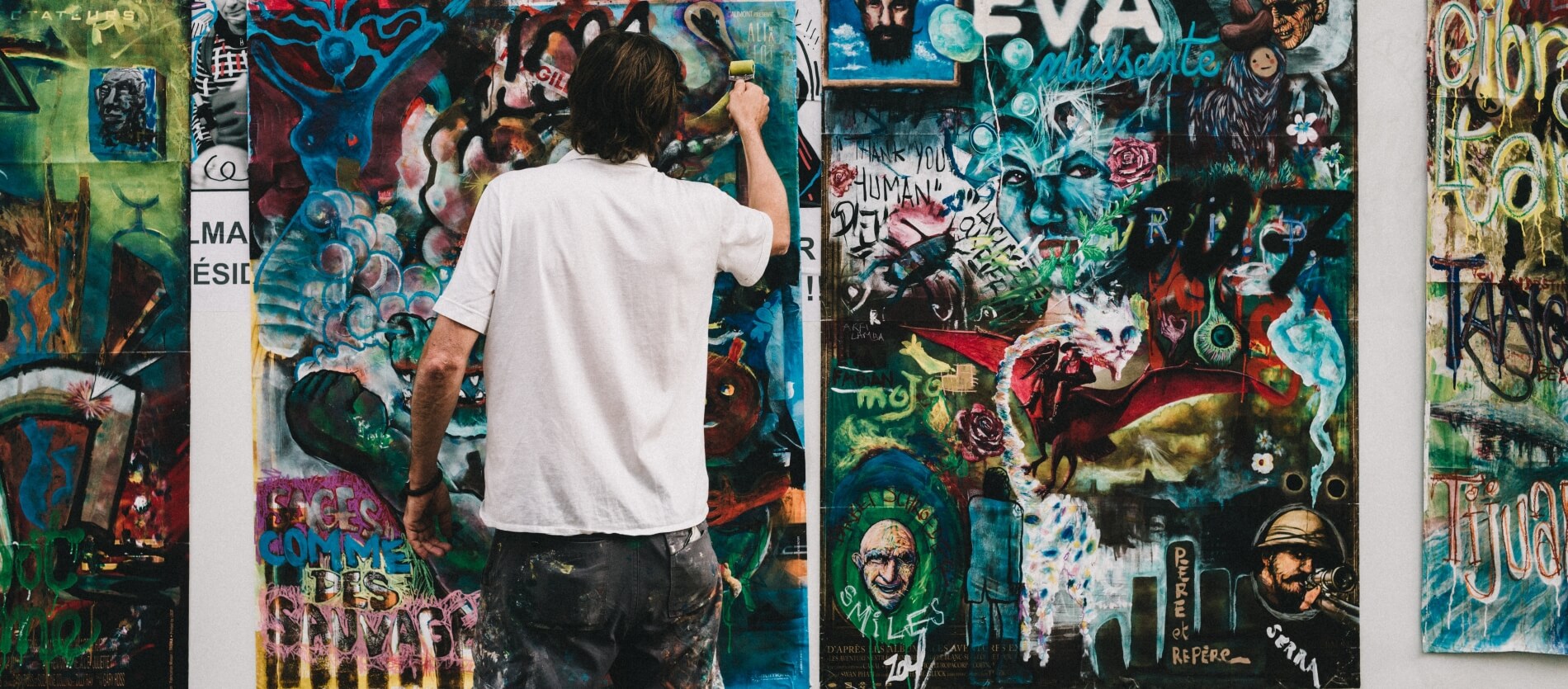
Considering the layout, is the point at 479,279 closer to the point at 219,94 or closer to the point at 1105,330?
the point at 219,94

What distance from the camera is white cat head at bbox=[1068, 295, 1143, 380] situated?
10.7 ft

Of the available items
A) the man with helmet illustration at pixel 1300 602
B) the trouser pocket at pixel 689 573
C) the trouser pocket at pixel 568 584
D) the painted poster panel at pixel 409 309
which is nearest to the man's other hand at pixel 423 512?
the trouser pocket at pixel 568 584

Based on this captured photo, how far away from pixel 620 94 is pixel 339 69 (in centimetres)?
147

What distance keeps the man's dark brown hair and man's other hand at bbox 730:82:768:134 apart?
0.85m

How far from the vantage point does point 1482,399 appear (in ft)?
10.9

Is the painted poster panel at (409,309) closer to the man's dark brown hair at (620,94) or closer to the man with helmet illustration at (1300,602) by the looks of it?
the man's dark brown hair at (620,94)

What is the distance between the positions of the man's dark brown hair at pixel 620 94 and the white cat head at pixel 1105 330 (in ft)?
5.20

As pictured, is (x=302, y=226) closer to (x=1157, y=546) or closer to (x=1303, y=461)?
(x=1157, y=546)

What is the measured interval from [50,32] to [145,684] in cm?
204

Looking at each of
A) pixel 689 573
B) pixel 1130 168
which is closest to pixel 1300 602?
pixel 1130 168

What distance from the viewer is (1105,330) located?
326 centimetres

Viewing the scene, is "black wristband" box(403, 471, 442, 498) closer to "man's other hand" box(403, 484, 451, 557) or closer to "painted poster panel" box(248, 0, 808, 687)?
"man's other hand" box(403, 484, 451, 557)

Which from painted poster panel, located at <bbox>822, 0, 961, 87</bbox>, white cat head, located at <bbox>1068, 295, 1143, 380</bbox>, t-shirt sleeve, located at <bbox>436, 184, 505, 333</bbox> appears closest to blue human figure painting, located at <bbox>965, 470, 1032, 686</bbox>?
white cat head, located at <bbox>1068, 295, 1143, 380</bbox>

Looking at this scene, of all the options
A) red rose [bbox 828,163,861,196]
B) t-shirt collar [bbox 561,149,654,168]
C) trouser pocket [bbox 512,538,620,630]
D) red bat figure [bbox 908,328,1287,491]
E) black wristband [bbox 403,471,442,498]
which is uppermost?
red rose [bbox 828,163,861,196]
